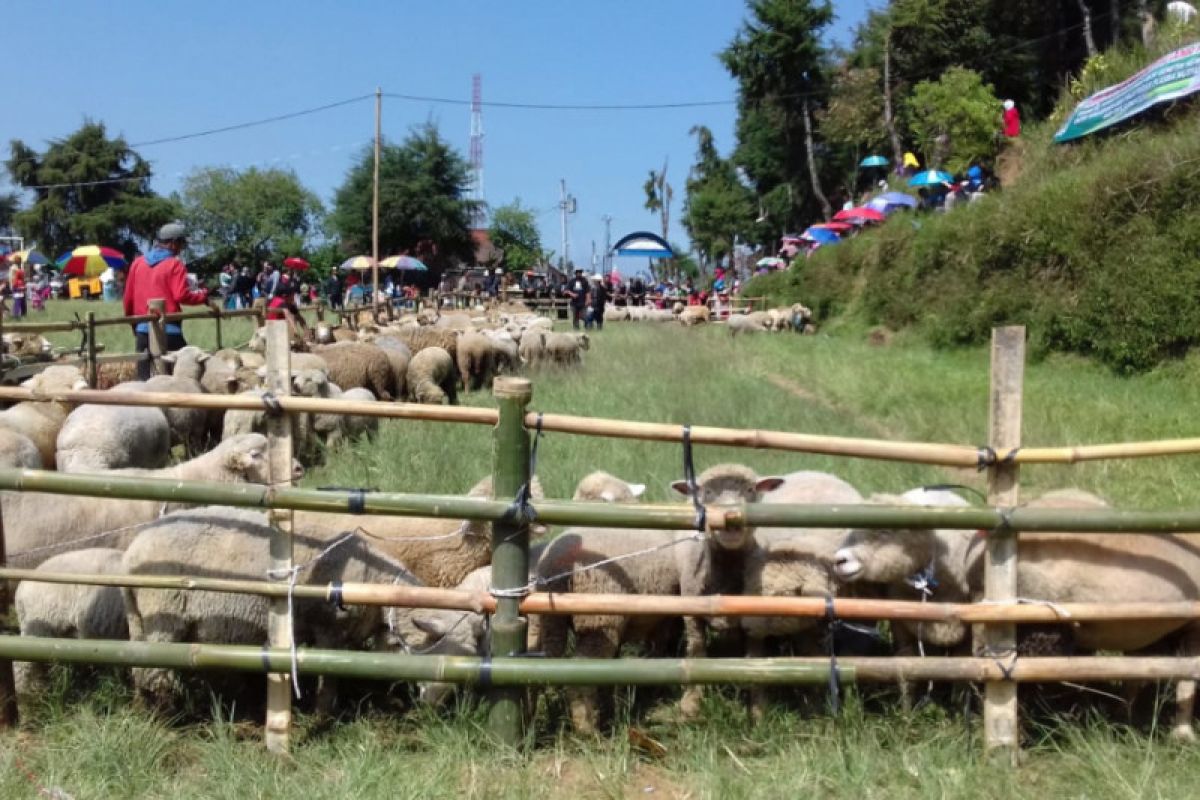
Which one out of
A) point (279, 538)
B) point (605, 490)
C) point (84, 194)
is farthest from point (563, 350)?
point (84, 194)

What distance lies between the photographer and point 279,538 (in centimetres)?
421

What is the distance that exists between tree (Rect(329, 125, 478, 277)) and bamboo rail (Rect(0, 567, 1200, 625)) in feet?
166

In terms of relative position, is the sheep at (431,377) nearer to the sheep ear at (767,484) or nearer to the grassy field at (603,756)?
the sheep ear at (767,484)

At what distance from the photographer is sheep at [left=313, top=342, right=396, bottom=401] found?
12711mm

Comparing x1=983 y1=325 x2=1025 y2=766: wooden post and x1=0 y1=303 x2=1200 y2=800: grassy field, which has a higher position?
x1=983 y1=325 x2=1025 y2=766: wooden post

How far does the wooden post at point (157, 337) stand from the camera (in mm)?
10633

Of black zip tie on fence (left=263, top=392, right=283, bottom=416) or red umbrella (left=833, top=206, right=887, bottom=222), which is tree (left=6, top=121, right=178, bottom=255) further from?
black zip tie on fence (left=263, top=392, right=283, bottom=416)

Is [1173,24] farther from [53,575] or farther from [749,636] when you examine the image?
[53,575]

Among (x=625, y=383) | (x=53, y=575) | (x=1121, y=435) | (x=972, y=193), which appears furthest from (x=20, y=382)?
(x=972, y=193)

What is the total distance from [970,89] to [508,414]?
30.8 m

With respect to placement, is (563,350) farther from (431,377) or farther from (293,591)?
(293,591)

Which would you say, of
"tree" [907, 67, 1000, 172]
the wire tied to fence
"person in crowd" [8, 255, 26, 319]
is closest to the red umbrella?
"tree" [907, 67, 1000, 172]

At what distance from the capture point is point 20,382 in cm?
1000

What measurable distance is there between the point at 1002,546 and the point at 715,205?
5893 cm
